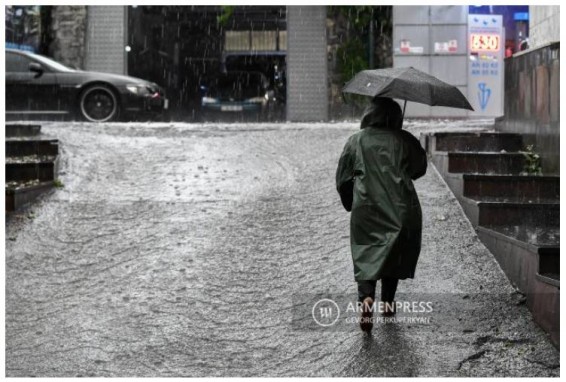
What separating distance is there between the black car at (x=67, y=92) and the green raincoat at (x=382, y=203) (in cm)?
1191

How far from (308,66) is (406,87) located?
17.6 meters

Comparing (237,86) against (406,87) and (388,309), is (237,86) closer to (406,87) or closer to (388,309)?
(388,309)

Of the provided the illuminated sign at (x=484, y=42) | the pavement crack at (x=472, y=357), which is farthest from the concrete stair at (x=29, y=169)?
the illuminated sign at (x=484, y=42)

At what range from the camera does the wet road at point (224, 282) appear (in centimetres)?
631

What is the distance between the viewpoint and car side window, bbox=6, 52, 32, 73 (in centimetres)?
1792

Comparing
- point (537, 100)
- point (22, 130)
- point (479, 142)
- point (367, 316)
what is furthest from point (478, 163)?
point (22, 130)

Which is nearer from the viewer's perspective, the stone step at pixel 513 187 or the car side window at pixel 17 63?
the stone step at pixel 513 187

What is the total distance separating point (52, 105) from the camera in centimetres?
1780

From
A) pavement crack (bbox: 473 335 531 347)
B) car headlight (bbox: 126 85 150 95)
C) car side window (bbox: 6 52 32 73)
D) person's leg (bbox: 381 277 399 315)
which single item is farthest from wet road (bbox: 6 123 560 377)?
car side window (bbox: 6 52 32 73)

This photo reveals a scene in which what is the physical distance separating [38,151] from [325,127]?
496 centimetres

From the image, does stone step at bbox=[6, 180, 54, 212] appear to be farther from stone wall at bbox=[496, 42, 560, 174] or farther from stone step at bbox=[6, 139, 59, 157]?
stone wall at bbox=[496, 42, 560, 174]

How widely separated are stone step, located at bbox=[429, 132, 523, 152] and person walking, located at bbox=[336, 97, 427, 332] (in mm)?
4847

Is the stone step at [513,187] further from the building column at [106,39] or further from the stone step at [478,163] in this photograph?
the building column at [106,39]

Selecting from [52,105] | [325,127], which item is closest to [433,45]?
[325,127]
